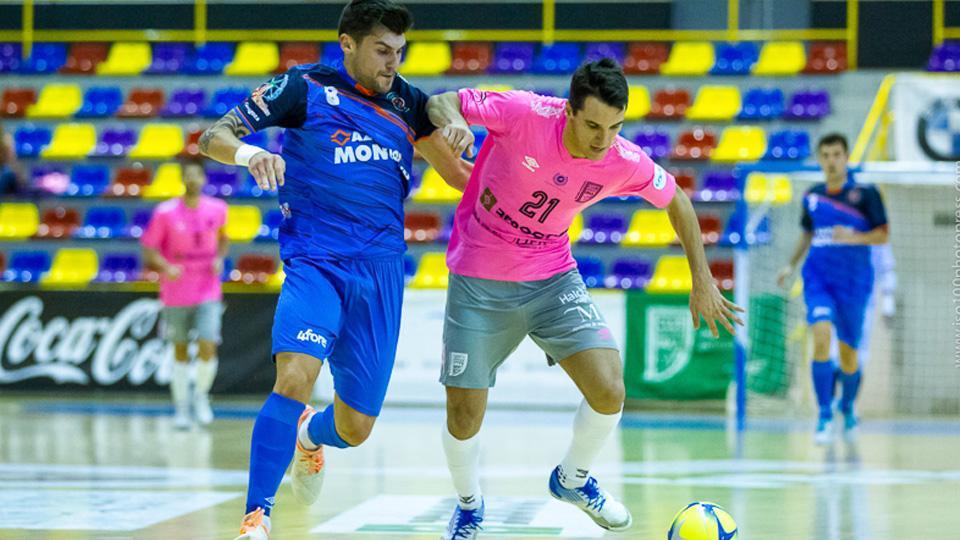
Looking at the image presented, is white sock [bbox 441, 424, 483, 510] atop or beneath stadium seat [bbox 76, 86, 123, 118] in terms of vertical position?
beneath

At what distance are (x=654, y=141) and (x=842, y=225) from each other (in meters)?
6.50

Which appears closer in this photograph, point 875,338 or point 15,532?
point 15,532

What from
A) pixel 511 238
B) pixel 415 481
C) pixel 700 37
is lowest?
pixel 415 481

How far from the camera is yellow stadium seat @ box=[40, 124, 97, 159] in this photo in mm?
19141

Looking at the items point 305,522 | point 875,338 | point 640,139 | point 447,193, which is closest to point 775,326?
point 875,338

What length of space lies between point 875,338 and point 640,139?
477 cm

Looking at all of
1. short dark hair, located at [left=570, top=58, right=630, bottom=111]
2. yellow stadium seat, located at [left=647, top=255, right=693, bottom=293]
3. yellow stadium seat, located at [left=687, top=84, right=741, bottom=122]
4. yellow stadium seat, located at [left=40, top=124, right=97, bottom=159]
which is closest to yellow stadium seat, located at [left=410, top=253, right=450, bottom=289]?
yellow stadium seat, located at [left=647, top=255, right=693, bottom=293]

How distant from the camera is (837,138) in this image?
11.5m

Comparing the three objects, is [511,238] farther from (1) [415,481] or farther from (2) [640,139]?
(2) [640,139]

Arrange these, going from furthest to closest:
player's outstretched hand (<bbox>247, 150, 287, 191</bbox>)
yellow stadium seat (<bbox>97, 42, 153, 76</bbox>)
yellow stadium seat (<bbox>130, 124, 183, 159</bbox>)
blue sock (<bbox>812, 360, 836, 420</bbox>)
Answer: yellow stadium seat (<bbox>97, 42, 153, 76</bbox>) → yellow stadium seat (<bbox>130, 124, 183, 159</bbox>) → blue sock (<bbox>812, 360, 836, 420</bbox>) → player's outstretched hand (<bbox>247, 150, 287, 191</bbox>)

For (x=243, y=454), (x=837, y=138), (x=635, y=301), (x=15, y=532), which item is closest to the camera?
(x=15, y=532)

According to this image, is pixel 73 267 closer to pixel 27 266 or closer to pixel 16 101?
pixel 27 266

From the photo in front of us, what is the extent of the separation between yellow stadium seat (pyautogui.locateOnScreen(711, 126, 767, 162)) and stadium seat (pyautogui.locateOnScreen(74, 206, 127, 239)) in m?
8.02

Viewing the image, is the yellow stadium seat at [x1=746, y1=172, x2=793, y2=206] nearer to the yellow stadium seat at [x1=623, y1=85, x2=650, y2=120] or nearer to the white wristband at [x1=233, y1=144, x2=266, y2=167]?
the yellow stadium seat at [x1=623, y1=85, x2=650, y2=120]
